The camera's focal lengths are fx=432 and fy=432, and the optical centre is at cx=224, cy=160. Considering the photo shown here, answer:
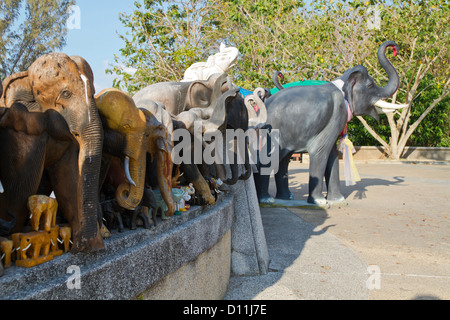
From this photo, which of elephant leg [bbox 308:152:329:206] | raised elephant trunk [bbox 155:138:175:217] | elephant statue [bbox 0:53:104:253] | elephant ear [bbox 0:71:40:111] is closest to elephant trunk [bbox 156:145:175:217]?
raised elephant trunk [bbox 155:138:175:217]

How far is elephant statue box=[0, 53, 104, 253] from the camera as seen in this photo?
184 cm

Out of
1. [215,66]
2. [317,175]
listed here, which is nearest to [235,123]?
[215,66]

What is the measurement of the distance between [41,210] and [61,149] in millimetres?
314

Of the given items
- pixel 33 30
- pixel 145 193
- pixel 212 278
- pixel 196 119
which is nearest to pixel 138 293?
pixel 145 193

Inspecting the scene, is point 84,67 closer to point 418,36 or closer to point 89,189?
point 89,189

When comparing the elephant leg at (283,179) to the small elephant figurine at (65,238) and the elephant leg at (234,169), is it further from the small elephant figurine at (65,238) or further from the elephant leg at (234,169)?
the small elephant figurine at (65,238)

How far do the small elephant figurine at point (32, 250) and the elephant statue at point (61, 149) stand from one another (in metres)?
0.14

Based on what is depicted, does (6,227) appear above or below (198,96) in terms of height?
below

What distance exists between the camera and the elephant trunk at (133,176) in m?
2.27

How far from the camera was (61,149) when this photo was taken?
1.97 m

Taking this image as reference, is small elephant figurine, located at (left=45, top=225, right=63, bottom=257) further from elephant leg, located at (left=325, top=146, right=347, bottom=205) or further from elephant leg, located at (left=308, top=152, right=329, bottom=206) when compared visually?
elephant leg, located at (left=325, top=146, right=347, bottom=205)

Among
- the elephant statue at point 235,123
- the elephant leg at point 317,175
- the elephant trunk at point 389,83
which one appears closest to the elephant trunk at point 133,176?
the elephant statue at point 235,123

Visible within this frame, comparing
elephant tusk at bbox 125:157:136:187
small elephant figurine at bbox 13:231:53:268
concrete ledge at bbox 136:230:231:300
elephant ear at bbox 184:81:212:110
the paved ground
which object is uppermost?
elephant ear at bbox 184:81:212:110
